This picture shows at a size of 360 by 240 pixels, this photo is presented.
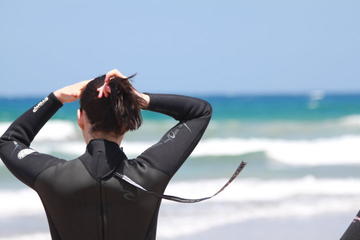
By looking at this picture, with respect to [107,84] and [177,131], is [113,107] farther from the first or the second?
[177,131]

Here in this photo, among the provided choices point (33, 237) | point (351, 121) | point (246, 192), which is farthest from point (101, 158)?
point (351, 121)

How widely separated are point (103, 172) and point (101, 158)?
0.14ft

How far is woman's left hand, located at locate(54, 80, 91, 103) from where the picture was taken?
2423 millimetres

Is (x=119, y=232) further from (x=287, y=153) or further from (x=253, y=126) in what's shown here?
(x=253, y=126)

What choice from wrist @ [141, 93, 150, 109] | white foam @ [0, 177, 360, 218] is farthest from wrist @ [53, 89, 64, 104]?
white foam @ [0, 177, 360, 218]

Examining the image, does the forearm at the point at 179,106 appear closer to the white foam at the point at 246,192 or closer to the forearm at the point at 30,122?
the forearm at the point at 30,122

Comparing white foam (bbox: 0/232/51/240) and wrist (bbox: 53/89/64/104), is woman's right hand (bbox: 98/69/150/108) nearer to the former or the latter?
wrist (bbox: 53/89/64/104)

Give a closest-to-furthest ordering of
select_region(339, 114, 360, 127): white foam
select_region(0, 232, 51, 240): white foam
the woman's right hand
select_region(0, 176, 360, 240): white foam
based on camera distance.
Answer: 1. the woman's right hand
2. select_region(0, 232, 51, 240): white foam
3. select_region(0, 176, 360, 240): white foam
4. select_region(339, 114, 360, 127): white foam

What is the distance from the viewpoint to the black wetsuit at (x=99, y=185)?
2.33 meters

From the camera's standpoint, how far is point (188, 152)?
8.11 feet

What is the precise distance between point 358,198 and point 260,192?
137 cm

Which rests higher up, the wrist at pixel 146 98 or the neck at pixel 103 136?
the wrist at pixel 146 98

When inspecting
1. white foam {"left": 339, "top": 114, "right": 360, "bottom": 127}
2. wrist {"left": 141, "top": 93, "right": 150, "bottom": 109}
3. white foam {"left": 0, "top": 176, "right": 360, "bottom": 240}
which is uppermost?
white foam {"left": 339, "top": 114, "right": 360, "bottom": 127}

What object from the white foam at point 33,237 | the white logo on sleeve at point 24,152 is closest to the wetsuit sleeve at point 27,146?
the white logo on sleeve at point 24,152
